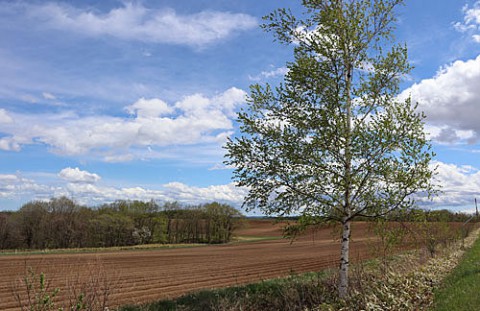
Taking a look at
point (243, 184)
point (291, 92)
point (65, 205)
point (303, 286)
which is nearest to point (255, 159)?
point (243, 184)

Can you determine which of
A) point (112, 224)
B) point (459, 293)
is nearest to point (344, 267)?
point (459, 293)

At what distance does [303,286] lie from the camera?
13.6 m

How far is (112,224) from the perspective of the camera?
80.5 metres

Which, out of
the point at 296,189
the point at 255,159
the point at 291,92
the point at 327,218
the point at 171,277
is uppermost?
the point at 291,92

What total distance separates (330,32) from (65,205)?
8660 centimetres

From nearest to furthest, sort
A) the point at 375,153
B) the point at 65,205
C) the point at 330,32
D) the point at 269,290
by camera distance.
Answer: the point at 375,153 < the point at 330,32 < the point at 269,290 < the point at 65,205

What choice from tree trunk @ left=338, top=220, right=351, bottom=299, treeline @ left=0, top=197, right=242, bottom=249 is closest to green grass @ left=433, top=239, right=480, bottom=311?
tree trunk @ left=338, top=220, right=351, bottom=299

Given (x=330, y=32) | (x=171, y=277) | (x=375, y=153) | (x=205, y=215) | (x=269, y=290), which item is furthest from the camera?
(x=205, y=215)

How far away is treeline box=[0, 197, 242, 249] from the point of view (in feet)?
245

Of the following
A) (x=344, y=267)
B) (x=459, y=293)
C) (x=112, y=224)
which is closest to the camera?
(x=344, y=267)

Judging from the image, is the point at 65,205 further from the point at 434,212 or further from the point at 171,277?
the point at 434,212

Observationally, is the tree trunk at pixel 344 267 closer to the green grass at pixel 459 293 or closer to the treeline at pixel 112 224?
the green grass at pixel 459 293

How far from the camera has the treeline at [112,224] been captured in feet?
245

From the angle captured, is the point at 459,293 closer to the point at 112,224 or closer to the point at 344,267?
the point at 344,267
